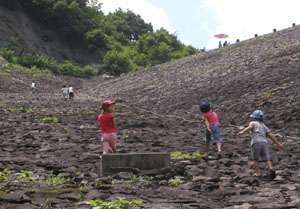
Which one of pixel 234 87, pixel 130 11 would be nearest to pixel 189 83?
pixel 234 87

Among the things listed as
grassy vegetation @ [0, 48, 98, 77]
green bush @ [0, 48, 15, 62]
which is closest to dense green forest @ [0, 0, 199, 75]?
grassy vegetation @ [0, 48, 98, 77]

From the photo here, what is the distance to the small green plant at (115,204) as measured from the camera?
15.9 ft

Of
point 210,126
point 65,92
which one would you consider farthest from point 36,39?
point 210,126

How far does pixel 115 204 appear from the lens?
16.1ft

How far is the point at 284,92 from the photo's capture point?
18125 millimetres

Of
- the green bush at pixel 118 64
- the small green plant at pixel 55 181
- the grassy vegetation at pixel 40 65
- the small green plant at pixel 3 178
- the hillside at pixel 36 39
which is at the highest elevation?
the hillside at pixel 36 39

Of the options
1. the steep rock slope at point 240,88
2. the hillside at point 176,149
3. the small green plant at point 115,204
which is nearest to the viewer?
the small green plant at point 115,204

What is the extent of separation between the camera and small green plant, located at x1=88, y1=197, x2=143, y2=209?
4855 mm

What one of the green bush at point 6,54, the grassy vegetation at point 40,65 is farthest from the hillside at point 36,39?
the green bush at point 6,54

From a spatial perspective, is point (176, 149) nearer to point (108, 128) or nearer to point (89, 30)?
point (108, 128)

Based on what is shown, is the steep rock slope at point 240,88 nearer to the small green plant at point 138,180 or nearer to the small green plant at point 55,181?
the small green plant at point 138,180

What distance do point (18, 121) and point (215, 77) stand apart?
18919mm

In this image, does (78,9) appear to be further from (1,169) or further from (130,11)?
(1,169)

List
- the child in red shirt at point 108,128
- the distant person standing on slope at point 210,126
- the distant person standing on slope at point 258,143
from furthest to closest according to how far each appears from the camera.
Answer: the distant person standing on slope at point 210,126 < the child in red shirt at point 108,128 < the distant person standing on slope at point 258,143
